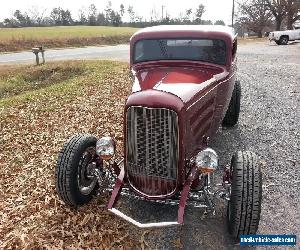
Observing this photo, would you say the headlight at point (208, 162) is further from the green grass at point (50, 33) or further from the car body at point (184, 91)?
the green grass at point (50, 33)

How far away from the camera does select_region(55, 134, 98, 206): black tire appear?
14.4ft

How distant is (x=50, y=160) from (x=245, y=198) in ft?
12.1

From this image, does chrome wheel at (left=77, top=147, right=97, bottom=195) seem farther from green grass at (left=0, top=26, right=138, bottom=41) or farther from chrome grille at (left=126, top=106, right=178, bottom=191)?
green grass at (left=0, top=26, right=138, bottom=41)

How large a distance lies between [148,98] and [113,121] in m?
4.38

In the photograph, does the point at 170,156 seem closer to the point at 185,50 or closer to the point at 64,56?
the point at 185,50

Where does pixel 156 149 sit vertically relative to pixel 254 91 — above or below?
above

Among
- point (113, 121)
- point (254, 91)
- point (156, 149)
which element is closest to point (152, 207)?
point (156, 149)

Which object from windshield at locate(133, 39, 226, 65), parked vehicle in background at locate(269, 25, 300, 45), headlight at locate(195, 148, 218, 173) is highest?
windshield at locate(133, 39, 226, 65)

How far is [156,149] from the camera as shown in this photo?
4.02 m

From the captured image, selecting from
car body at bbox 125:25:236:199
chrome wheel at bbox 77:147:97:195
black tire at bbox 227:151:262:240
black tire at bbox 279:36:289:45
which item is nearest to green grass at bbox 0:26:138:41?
black tire at bbox 279:36:289:45

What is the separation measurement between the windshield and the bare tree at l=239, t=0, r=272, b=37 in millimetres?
46392

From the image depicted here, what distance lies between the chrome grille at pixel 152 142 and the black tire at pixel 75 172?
0.70 meters

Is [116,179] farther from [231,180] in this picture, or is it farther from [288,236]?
A: [288,236]

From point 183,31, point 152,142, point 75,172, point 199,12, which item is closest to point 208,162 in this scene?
point 152,142
